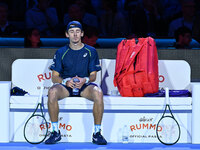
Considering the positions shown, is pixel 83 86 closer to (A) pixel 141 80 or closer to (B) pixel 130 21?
(A) pixel 141 80

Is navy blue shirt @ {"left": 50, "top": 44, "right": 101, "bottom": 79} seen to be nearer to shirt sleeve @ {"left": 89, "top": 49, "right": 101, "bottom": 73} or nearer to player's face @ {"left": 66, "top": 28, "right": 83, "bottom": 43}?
shirt sleeve @ {"left": 89, "top": 49, "right": 101, "bottom": 73}

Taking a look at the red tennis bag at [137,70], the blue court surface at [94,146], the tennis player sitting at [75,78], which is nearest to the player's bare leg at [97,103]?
the tennis player sitting at [75,78]

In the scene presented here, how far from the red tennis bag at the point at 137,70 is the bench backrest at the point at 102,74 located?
1.33ft

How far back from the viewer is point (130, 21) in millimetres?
5816

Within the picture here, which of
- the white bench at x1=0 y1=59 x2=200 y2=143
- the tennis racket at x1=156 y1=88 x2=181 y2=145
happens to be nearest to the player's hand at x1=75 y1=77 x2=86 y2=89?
the white bench at x1=0 y1=59 x2=200 y2=143

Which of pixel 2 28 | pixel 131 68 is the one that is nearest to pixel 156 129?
pixel 131 68

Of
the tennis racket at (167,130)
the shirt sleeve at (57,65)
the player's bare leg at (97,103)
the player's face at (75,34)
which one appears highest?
the player's face at (75,34)

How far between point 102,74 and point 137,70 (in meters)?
0.62

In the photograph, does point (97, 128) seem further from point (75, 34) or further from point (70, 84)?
point (75, 34)

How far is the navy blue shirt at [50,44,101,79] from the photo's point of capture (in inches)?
167

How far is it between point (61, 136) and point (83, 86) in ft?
1.85

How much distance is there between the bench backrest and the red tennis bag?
1.33 feet

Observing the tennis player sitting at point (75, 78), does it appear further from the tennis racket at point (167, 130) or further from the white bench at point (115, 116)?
the tennis racket at point (167, 130)

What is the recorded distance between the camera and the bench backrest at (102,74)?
468cm
